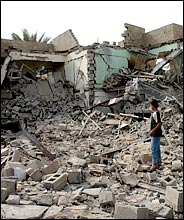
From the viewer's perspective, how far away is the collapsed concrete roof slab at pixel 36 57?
12977 millimetres

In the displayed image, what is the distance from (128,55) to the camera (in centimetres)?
1399

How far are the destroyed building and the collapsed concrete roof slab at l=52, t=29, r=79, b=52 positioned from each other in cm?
5

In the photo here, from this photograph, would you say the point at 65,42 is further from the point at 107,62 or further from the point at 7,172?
the point at 7,172

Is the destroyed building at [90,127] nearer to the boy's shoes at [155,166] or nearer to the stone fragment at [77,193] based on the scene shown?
the stone fragment at [77,193]

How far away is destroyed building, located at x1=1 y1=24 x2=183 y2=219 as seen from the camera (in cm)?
390

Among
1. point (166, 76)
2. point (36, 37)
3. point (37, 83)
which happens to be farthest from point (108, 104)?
point (36, 37)

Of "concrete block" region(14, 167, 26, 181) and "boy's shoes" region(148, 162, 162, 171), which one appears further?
"boy's shoes" region(148, 162, 162, 171)

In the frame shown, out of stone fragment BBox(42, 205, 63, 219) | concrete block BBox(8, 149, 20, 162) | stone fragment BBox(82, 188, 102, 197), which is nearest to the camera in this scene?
stone fragment BBox(42, 205, 63, 219)

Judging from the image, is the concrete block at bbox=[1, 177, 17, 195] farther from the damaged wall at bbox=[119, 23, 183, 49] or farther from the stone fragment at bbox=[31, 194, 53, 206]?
the damaged wall at bbox=[119, 23, 183, 49]

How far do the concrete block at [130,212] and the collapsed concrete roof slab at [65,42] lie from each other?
36.0 ft

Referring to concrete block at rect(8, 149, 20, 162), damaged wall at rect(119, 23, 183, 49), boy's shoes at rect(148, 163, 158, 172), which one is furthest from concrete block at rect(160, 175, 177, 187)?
damaged wall at rect(119, 23, 183, 49)

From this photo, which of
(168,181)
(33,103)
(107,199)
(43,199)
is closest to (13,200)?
(43,199)

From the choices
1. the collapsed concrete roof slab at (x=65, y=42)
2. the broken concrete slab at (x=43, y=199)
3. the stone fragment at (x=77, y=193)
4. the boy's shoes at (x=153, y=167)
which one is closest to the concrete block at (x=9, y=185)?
the broken concrete slab at (x=43, y=199)

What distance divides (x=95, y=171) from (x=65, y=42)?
32.1ft
